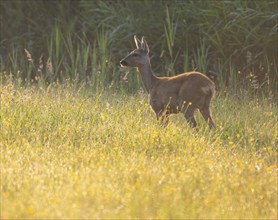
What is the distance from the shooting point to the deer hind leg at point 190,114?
1066cm

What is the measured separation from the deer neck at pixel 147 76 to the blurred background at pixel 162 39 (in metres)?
1.38

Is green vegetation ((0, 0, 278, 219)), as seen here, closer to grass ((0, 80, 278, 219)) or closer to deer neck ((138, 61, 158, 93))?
grass ((0, 80, 278, 219))

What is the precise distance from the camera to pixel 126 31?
599 inches

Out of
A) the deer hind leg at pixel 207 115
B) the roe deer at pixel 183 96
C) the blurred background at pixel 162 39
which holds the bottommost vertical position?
the blurred background at pixel 162 39

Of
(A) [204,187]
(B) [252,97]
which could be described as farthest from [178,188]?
(B) [252,97]

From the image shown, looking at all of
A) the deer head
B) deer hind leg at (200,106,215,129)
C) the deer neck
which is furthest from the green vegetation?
the deer head

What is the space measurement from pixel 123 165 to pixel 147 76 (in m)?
4.34

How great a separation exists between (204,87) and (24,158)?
3316mm

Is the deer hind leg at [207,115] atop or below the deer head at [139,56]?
below

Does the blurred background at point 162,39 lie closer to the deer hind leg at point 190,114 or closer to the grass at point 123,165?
the deer hind leg at point 190,114

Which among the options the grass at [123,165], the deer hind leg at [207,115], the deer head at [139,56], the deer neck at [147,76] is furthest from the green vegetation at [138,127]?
the deer head at [139,56]

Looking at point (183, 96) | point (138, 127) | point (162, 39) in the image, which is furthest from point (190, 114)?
point (162, 39)

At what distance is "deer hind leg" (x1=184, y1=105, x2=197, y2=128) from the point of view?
10656 millimetres

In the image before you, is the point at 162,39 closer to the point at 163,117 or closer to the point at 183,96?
A: the point at 163,117
